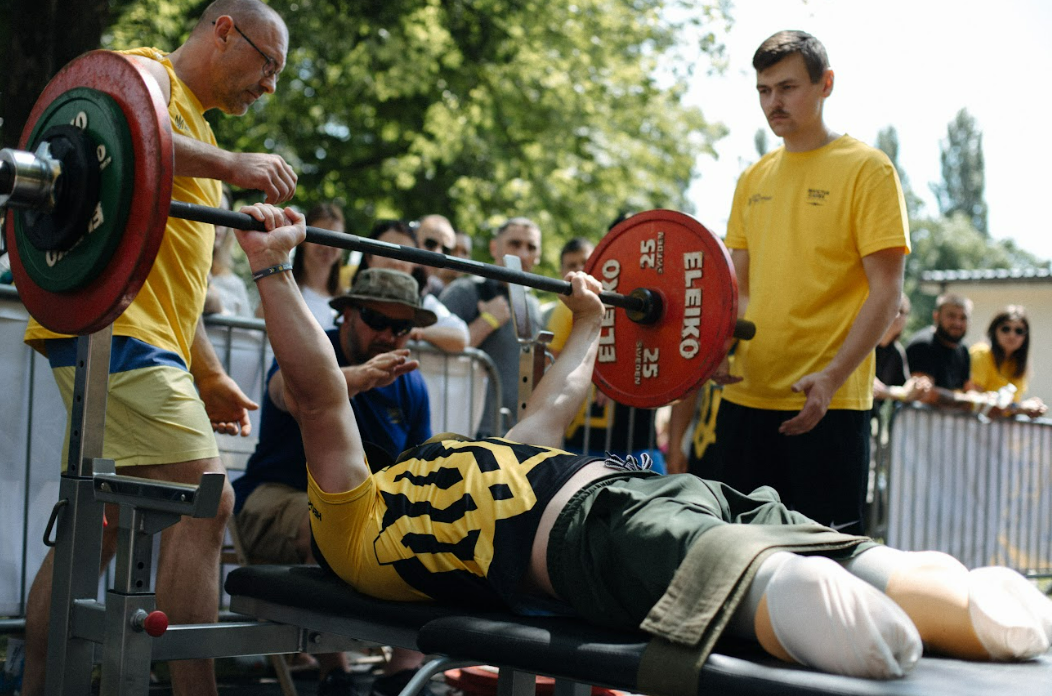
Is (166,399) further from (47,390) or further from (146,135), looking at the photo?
(47,390)

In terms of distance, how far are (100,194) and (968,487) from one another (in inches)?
244

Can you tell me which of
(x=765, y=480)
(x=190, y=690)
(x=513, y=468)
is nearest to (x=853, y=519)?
(x=765, y=480)

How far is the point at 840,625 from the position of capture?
167cm

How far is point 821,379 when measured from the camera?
3156mm

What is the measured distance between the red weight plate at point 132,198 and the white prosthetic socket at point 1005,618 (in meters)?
1.63

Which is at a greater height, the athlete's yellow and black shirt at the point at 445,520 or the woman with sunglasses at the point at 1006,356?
the woman with sunglasses at the point at 1006,356

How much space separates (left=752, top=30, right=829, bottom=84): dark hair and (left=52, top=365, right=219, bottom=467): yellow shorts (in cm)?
206

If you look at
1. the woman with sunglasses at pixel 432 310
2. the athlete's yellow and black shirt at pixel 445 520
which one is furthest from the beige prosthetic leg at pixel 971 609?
the woman with sunglasses at pixel 432 310

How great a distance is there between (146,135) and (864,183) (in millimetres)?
2203

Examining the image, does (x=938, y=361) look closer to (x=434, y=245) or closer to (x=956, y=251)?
(x=434, y=245)

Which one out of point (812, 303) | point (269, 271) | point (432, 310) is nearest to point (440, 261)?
point (269, 271)

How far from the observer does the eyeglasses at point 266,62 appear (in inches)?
112

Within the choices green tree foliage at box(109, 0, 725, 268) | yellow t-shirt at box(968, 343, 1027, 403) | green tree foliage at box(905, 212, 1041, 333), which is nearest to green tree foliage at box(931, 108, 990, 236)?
green tree foliage at box(905, 212, 1041, 333)

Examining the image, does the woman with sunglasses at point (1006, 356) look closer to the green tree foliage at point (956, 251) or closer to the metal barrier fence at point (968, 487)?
the metal barrier fence at point (968, 487)
